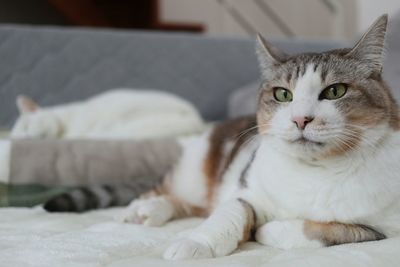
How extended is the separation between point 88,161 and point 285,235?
0.96 m

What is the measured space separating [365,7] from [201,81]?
142 centimetres

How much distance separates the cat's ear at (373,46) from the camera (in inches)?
34.9

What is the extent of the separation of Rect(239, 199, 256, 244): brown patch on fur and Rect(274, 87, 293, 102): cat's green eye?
0.25m

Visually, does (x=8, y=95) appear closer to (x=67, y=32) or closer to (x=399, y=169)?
(x=67, y=32)

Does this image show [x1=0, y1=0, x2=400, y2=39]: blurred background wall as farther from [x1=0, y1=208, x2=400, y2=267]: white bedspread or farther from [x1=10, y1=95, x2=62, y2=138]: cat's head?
[x1=0, y1=208, x2=400, y2=267]: white bedspread

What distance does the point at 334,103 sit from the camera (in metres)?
0.84

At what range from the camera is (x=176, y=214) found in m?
1.26

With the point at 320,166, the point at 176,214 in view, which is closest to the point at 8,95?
the point at 176,214

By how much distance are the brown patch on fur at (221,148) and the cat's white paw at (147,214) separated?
23 cm

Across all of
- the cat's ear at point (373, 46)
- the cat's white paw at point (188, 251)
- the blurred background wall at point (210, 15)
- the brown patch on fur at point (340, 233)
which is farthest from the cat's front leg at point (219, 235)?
the blurred background wall at point (210, 15)

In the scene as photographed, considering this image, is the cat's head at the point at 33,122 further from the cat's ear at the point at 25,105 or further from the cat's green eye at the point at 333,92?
the cat's green eye at the point at 333,92

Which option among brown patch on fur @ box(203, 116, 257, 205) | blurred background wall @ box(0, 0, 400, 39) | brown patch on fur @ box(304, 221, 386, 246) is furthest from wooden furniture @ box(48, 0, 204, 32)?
brown patch on fur @ box(304, 221, 386, 246)

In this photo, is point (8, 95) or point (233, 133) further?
point (8, 95)

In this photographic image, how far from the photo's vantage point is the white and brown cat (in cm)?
84
